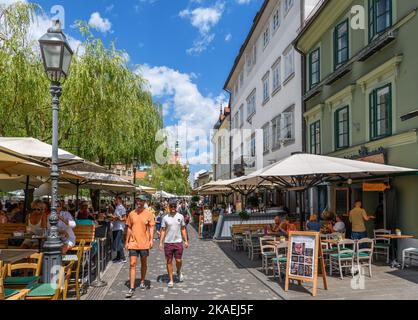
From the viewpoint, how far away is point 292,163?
10391 millimetres

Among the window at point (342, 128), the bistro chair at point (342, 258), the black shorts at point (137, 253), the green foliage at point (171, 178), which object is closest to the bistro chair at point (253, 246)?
the bistro chair at point (342, 258)

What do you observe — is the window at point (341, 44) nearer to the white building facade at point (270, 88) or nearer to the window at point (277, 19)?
the white building facade at point (270, 88)

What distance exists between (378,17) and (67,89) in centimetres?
1008

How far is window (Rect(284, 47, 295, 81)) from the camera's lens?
72.5ft

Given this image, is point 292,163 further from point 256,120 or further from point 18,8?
point 256,120

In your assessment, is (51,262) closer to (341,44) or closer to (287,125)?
(341,44)

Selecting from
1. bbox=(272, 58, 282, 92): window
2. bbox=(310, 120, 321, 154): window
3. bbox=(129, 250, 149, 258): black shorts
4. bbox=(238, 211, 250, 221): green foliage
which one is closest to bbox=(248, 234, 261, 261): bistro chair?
bbox=(238, 211, 250, 221): green foliage

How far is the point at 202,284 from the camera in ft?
30.0

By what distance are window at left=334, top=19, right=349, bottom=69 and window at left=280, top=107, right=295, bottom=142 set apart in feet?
18.5

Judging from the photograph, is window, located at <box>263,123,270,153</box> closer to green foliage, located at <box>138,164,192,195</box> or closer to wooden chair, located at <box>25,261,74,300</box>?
wooden chair, located at <box>25,261,74,300</box>

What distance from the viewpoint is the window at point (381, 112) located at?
12.4 m

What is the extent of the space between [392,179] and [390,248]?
1.99 meters
